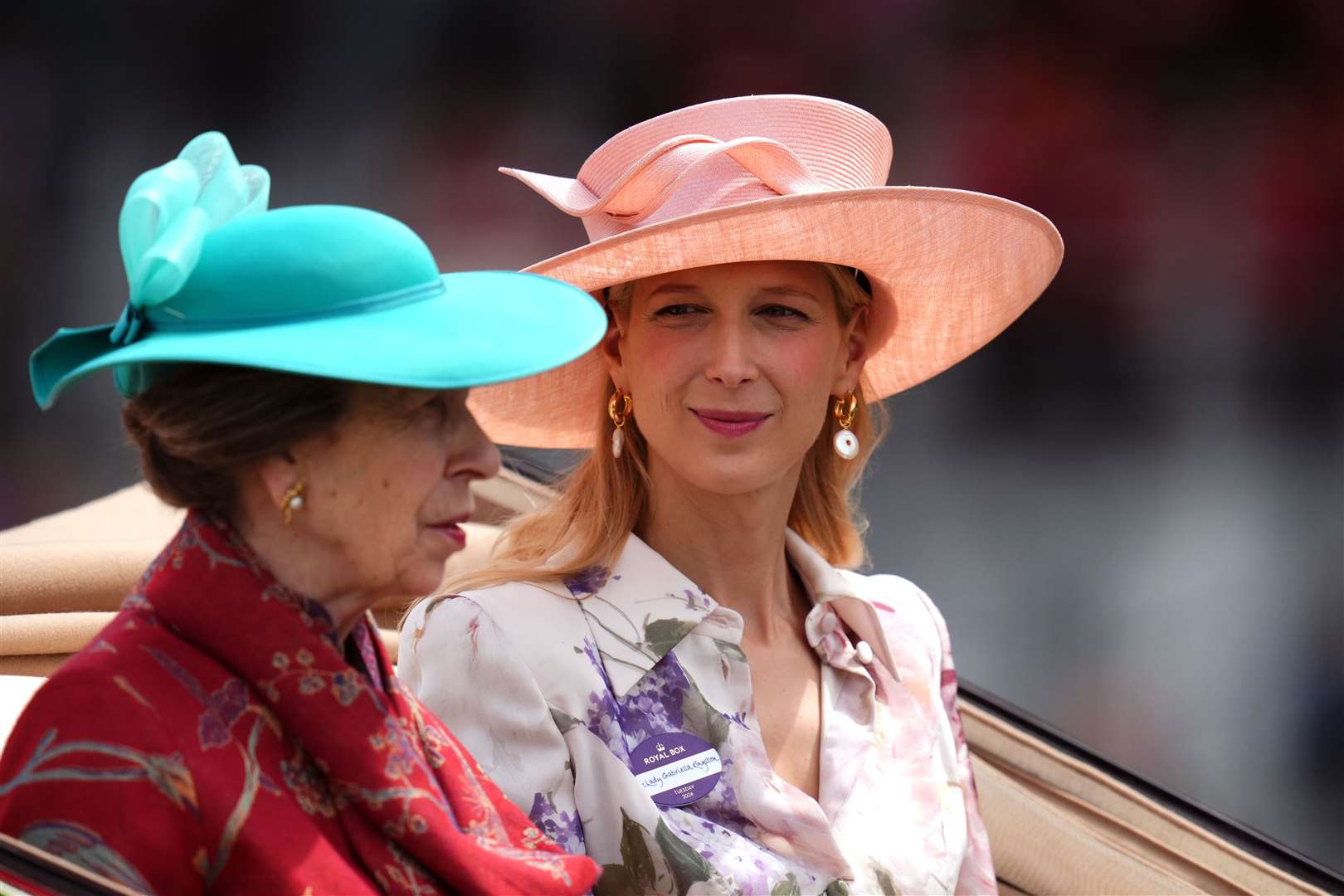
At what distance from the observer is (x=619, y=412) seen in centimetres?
206

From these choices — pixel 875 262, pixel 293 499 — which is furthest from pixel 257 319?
pixel 875 262

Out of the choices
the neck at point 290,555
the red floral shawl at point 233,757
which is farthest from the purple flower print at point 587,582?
the neck at point 290,555

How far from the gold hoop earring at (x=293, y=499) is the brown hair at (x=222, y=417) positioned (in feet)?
0.11

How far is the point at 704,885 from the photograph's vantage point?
5.60 ft

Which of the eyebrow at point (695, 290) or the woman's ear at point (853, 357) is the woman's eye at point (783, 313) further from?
the woman's ear at point (853, 357)

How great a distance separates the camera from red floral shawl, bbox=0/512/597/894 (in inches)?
40.4

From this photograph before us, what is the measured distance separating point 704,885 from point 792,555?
635 mm

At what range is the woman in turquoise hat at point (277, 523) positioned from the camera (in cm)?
107

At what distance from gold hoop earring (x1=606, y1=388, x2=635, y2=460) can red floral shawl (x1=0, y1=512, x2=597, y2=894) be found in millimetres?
801

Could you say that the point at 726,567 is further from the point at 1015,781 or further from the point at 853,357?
the point at 1015,781

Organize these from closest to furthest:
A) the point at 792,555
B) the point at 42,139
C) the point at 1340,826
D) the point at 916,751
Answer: the point at 916,751 < the point at 792,555 < the point at 42,139 < the point at 1340,826

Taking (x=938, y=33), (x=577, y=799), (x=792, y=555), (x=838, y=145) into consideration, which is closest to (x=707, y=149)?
(x=838, y=145)

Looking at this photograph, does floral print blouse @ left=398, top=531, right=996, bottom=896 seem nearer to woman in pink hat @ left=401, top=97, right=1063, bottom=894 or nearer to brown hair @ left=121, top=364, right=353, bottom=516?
woman in pink hat @ left=401, top=97, right=1063, bottom=894

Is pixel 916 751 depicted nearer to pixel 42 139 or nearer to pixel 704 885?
pixel 704 885
